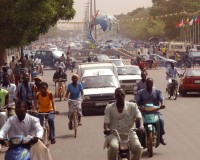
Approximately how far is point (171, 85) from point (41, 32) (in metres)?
13.6

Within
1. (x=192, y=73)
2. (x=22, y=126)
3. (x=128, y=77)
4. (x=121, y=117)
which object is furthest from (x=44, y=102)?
(x=128, y=77)

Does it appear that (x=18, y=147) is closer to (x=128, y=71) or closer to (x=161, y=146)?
(x=161, y=146)

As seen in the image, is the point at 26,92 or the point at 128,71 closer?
the point at 26,92

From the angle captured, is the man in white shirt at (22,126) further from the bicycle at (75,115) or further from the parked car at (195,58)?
the parked car at (195,58)

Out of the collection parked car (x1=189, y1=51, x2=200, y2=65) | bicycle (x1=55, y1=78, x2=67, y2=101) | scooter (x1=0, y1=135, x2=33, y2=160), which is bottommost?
parked car (x1=189, y1=51, x2=200, y2=65)

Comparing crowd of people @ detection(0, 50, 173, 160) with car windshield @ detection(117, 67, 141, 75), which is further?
car windshield @ detection(117, 67, 141, 75)

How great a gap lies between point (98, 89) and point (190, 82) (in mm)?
8757

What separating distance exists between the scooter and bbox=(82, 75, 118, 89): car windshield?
711 inches

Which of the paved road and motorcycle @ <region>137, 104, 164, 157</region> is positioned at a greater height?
motorcycle @ <region>137, 104, 164, 157</region>

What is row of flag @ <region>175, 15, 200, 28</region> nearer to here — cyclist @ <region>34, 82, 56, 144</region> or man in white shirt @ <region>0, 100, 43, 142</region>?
cyclist @ <region>34, 82, 56, 144</region>

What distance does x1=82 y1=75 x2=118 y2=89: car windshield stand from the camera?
29.1 m

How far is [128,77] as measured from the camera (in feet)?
129

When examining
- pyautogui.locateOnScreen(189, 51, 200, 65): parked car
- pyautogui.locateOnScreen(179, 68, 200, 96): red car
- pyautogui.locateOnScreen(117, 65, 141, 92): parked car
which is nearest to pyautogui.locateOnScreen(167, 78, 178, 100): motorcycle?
pyautogui.locateOnScreen(179, 68, 200, 96): red car

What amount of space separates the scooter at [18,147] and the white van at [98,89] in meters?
16.8
